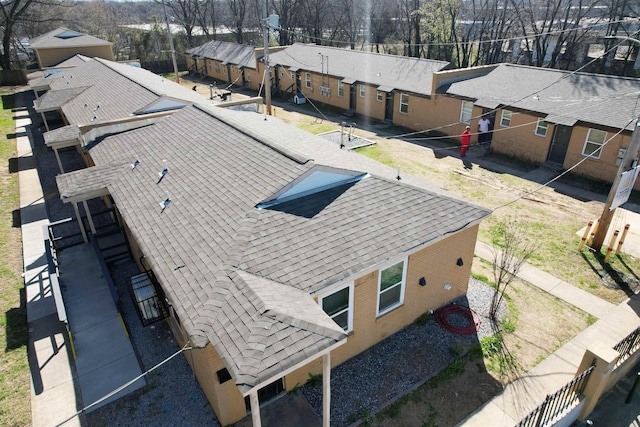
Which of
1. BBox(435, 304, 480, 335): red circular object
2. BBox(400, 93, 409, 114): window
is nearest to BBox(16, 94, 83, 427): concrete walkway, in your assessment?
BBox(435, 304, 480, 335): red circular object

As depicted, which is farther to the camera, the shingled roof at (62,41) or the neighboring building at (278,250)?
the shingled roof at (62,41)

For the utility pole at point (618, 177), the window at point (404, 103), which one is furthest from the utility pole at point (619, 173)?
the window at point (404, 103)

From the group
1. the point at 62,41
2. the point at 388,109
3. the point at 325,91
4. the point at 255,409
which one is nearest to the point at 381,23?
the point at 325,91

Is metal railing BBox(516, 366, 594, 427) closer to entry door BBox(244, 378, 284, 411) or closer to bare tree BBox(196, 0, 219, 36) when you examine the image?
entry door BBox(244, 378, 284, 411)

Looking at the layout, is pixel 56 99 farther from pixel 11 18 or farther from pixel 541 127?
pixel 11 18

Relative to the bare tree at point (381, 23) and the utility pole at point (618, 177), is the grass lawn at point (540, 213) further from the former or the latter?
the bare tree at point (381, 23)
